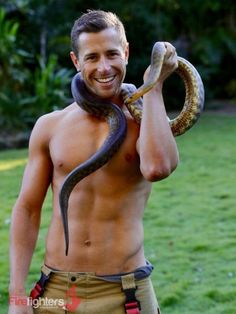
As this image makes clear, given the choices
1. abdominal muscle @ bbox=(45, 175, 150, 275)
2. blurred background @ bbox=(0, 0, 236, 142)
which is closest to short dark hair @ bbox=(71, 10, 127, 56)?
abdominal muscle @ bbox=(45, 175, 150, 275)

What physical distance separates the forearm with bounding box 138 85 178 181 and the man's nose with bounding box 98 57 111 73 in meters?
0.19

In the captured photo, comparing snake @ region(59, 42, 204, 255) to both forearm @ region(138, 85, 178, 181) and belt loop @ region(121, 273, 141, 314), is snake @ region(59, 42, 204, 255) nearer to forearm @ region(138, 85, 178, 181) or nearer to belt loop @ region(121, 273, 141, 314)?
forearm @ region(138, 85, 178, 181)

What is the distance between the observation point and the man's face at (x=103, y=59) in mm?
2488

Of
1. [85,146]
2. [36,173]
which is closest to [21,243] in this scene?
[36,173]

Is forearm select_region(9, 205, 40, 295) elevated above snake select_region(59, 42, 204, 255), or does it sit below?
below

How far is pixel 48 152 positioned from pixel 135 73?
58.9 ft

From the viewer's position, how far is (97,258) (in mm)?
2576

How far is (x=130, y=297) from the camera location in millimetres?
2525

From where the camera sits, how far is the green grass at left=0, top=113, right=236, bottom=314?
17.4 feet

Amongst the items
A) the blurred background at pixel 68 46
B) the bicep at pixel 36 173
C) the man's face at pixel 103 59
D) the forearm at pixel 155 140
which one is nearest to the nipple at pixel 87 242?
the bicep at pixel 36 173

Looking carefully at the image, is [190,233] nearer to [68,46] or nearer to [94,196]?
[94,196]

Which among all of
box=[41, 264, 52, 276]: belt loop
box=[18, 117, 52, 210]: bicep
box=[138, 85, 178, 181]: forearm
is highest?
A: box=[138, 85, 178, 181]: forearm

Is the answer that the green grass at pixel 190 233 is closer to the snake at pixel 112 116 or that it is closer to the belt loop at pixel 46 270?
the belt loop at pixel 46 270

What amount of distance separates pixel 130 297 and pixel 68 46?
686 inches
